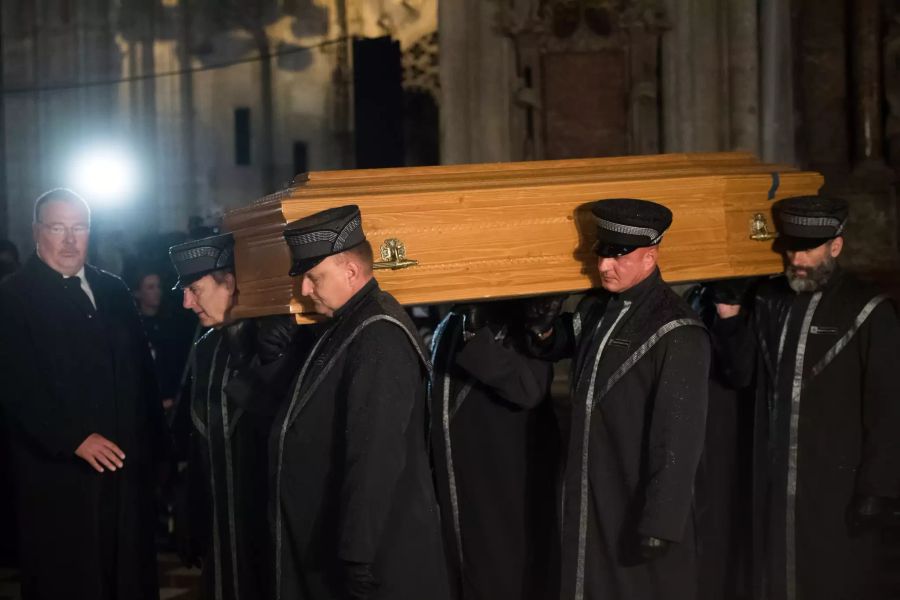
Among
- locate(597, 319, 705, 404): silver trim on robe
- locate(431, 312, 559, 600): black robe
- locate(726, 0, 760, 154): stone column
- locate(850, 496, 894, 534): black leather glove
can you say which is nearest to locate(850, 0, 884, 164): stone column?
locate(726, 0, 760, 154): stone column

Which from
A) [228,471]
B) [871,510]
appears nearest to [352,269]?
[228,471]

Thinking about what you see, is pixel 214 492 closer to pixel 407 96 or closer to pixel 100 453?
pixel 100 453

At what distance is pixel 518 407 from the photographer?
4.52 metres

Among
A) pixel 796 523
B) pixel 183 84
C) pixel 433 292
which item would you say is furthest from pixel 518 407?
pixel 183 84

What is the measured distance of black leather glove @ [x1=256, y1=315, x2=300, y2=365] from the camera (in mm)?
4199

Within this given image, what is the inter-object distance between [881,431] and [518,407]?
3.94 ft

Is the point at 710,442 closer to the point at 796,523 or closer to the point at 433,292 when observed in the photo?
the point at 796,523

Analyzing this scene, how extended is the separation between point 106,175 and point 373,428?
9912 mm

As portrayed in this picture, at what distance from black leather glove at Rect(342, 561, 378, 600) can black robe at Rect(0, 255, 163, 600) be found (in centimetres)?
171

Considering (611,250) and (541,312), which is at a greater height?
(611,250)

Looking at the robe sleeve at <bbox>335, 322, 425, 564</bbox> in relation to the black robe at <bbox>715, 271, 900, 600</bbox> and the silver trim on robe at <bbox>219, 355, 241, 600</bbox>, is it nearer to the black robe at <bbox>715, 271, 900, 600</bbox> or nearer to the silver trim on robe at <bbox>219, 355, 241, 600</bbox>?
the silver trim on robe at <bbox>219, 355, 241, 600</bbox>

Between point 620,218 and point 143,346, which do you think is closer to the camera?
point 620,218

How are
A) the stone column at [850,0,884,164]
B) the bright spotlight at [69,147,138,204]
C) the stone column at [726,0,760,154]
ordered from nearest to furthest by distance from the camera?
the stone column at [850,0,884,164]
the stone column at [726,0,760,154]
the bright spotlight at [69,147,138,204]

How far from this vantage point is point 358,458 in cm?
339
